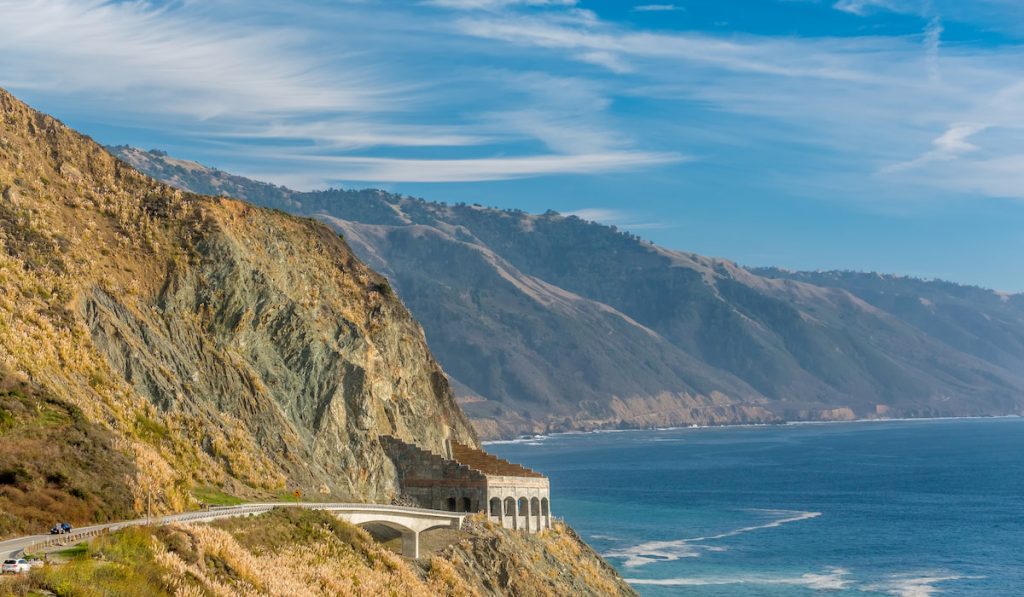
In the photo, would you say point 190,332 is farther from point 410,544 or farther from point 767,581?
point 767,581

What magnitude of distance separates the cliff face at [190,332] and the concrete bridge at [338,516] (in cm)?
371

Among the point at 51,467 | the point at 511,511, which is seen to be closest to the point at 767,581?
the point at 511,511

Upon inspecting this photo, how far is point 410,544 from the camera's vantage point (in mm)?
73312

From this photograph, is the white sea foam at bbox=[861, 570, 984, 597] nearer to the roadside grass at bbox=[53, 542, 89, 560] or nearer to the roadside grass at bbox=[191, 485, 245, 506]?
the roadside grass at bbox=[191, 485, 245, 506]

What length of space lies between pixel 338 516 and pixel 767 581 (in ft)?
209

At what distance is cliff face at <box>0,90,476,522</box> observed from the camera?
65.6 m

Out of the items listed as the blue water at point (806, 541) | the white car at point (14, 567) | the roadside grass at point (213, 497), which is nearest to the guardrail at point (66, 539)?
the white car at point (14, 567)

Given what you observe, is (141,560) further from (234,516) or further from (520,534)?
(520,534)

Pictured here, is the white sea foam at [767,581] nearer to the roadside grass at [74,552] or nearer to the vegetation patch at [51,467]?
the vegetation patch at [51,467]

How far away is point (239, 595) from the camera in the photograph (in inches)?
1779

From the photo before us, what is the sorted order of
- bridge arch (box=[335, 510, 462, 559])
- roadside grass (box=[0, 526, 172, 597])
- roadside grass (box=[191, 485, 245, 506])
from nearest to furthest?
roadside grass (box=[0, 526, 172, 597])
roadside grass (box=[191, 485, 245, 506])
bridge arch (box=[335, 510, 462, 559])

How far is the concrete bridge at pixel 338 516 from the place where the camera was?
42.6 m

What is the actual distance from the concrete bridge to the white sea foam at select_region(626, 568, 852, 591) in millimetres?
37640

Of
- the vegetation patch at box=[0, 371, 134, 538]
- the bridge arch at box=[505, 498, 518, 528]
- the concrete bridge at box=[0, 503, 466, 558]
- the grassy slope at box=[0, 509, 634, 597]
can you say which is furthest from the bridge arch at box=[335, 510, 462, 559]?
the vegetation patch at box=[0, 371, 134, 538]
